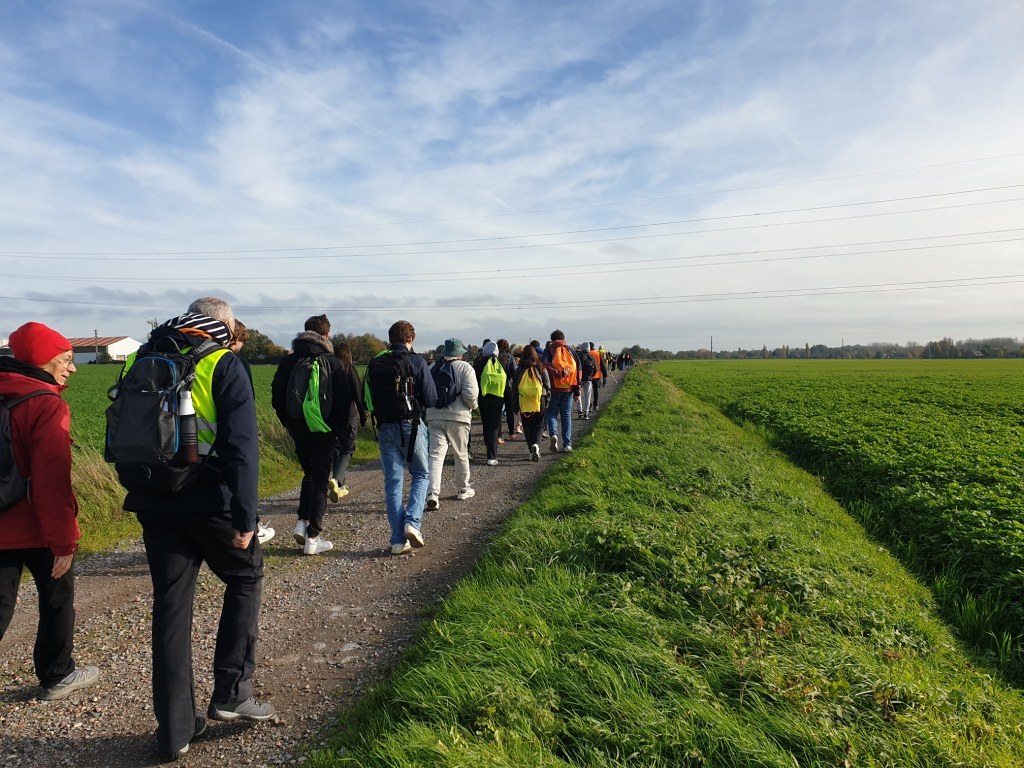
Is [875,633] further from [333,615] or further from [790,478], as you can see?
[790,478]

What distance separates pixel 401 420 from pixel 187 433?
10.3 feet

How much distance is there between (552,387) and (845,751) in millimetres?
9058

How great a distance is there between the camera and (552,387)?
1148 cm

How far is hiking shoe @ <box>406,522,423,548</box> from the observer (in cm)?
567

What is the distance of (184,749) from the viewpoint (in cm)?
284

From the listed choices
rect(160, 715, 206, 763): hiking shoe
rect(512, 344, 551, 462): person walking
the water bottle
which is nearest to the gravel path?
rect(160, 715, 206, 763): hiking shoe

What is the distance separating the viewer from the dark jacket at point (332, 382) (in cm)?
595

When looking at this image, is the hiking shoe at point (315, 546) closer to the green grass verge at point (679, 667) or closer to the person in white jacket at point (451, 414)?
the person in white jacket at point (451, 414)

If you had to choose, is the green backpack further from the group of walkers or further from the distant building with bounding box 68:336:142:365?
the distant building with bounding box 68:336:142:365

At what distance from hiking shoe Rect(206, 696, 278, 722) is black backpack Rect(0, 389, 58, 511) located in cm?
146

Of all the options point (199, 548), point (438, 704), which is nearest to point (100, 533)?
point (199, 548)

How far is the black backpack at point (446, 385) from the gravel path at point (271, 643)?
4.53ft

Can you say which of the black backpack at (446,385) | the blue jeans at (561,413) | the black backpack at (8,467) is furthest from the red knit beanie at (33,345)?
the blue jeans at (561,413)

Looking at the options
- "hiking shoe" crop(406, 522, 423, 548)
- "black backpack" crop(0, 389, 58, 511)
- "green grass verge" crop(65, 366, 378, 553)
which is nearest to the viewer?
"black backpack" crop(0, 389, 58, 511)
